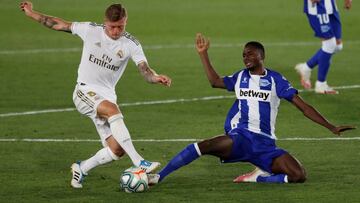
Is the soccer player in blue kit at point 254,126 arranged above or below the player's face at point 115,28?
below

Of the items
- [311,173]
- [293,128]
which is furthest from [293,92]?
[293,128]

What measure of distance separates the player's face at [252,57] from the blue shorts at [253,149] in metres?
0.77

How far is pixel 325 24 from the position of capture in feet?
63.7

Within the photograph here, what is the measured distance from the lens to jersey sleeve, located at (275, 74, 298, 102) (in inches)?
492

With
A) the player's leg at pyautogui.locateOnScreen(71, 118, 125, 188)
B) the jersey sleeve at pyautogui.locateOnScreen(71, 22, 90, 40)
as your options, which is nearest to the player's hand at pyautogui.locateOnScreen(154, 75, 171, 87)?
the player's leg at pyautogui.locateOnScreen(71, 118, 125, 188)

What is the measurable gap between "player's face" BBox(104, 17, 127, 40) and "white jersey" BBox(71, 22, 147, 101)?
11 cm

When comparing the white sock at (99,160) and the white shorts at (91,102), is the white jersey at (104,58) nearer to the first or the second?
the white shorts at (91,102)

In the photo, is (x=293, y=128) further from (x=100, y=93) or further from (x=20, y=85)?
(x=20, y=85)

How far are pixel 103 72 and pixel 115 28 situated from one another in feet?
1.86

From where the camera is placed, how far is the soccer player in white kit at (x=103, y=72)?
12.5m

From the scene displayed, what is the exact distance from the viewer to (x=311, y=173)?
517 inches

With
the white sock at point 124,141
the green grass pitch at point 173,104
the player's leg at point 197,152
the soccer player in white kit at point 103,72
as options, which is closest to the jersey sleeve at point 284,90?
the player's leg at point 197,152

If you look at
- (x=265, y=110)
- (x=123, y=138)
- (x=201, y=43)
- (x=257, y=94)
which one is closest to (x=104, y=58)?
(x=123, y=138)

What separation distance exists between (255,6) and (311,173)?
2001 centimetres
